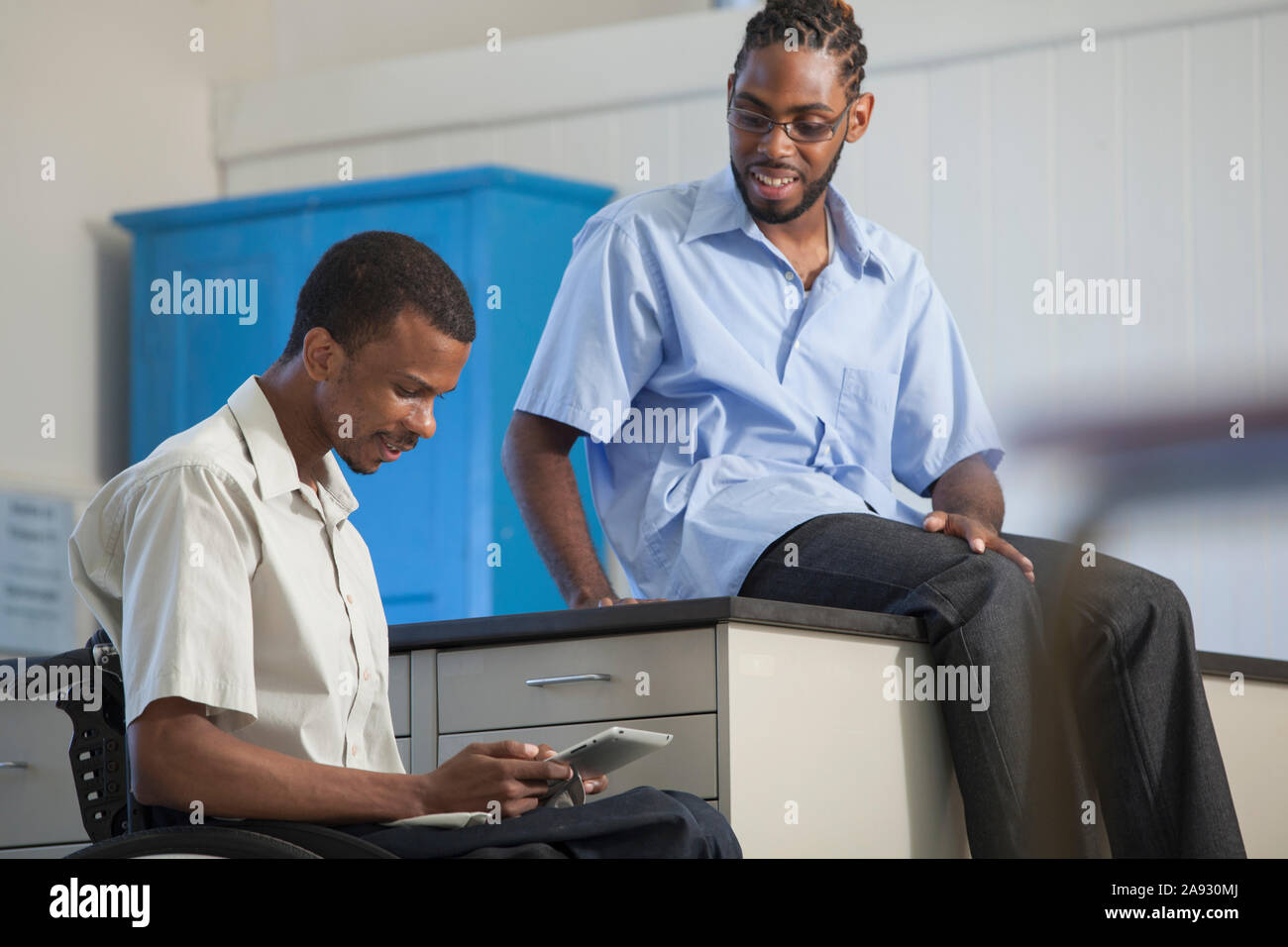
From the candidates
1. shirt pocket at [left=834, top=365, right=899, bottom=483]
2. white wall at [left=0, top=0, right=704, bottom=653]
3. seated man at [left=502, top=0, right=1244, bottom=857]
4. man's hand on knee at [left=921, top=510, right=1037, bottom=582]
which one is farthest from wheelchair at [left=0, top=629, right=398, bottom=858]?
white wall at [left=0, top=0, right=704, bottom=653]

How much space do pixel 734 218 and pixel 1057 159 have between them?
1837mm

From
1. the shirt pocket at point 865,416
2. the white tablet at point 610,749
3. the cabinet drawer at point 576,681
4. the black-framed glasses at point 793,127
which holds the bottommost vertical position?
the white tablet at point 610,749

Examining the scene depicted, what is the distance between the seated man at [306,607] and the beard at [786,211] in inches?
32.6

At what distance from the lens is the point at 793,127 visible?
2369mm

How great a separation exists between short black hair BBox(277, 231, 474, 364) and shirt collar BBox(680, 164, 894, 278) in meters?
0.81

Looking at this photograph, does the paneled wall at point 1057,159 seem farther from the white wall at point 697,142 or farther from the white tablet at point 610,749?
the white tablet at point 610,749

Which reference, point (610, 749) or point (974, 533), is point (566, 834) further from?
point (974, 533)

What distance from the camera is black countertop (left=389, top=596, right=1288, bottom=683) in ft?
5.90

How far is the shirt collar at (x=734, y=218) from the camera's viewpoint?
240 cm

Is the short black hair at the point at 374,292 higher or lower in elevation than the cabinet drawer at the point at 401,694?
higher

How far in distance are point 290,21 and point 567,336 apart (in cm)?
333

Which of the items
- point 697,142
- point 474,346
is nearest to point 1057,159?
point 697,142

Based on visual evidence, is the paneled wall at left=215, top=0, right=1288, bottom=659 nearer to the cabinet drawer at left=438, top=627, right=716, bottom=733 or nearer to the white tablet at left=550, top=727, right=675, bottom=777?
the cabinet drawer at left=438, top=627, right=716, bottom=733

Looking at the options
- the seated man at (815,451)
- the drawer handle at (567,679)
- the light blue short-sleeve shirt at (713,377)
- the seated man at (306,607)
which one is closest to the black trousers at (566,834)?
the seated man at (306,607)
